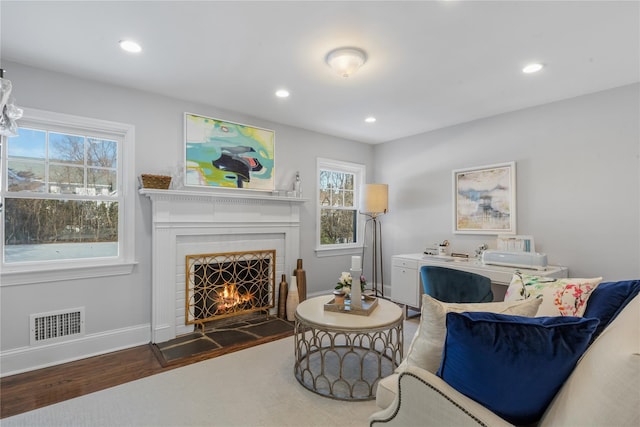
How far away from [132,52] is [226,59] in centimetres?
68

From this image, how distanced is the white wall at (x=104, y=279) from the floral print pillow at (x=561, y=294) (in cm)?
320

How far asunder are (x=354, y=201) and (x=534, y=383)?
416 cm

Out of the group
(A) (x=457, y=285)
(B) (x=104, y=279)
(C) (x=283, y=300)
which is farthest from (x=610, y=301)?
(B) (x=104, y=279)

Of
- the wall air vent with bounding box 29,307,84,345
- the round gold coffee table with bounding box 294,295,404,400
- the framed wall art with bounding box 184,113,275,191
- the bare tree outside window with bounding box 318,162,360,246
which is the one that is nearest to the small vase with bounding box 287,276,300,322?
the bare tree outside window with bounding box 318,162,360,246

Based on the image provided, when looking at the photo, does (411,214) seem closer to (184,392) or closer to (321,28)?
(321,28)

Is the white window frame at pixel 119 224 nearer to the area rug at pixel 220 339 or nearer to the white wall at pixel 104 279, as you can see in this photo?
the white wall at pixel 104 279

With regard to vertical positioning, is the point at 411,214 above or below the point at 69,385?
above

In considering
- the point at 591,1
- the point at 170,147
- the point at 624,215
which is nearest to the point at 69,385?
the point at 170,147

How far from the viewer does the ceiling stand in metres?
1.87

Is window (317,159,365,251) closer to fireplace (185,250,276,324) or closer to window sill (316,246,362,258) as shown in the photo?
window sill (316,246,362,258)

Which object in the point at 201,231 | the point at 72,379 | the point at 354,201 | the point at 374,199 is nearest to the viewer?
the point at 72,379

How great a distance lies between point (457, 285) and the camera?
107 inches

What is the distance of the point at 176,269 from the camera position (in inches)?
124

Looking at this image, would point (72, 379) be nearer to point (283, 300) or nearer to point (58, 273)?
point (58, 273)
